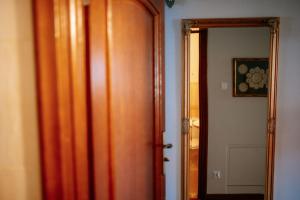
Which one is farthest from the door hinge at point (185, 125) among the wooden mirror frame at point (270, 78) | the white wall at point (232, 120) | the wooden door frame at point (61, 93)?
the wooden door frame at point (61, 93)

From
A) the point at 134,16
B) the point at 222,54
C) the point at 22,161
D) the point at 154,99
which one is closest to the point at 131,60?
the point at 134,16

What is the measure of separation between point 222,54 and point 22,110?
1.96m

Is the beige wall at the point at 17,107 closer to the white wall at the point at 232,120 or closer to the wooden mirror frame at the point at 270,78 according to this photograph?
the wooden mirror frame at the point at 270,78

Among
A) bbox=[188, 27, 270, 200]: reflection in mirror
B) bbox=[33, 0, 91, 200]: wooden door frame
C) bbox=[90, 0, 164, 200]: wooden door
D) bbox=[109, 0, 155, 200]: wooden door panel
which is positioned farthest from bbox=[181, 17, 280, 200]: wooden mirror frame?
bbox=[33, 0, 91, 200]: wooden door frame

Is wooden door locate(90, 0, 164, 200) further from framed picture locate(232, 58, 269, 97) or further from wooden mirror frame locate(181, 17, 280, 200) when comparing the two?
framed picture locate(232, 58, 269, 97)

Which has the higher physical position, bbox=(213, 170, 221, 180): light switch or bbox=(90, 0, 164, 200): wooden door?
bbox=(90, 0, 164, 200): wooden door

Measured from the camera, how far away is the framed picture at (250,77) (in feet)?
6.82

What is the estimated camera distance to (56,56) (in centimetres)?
54

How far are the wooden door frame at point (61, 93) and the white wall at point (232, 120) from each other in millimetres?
1806

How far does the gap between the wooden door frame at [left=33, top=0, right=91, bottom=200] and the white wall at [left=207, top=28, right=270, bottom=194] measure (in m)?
1.81

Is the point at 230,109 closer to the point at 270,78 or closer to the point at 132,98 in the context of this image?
the point at 270,78

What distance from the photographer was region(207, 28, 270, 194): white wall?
2.14 m

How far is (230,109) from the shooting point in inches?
90.5

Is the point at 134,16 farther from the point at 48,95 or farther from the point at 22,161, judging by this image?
the point at 22,161
